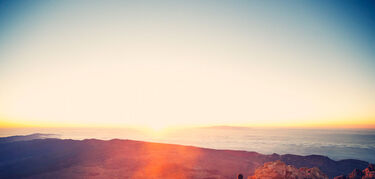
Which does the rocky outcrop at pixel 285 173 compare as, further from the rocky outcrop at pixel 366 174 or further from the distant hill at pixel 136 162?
the distant hill at pixel 136 162

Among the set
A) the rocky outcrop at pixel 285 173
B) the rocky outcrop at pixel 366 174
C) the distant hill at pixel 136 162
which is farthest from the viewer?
the distant hill at pixel 136 162

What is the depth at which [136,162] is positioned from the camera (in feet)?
105

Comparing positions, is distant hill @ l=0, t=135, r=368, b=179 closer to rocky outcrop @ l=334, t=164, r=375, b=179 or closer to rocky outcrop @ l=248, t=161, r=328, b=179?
rocky outcrop @ l=248, t=161, r=328, b=179

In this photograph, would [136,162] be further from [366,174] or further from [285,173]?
[366,174]

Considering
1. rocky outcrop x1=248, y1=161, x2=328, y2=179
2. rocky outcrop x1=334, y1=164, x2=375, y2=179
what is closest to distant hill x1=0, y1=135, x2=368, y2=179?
rocky outcrop x1=248, y1=161, x2=328, y2=179

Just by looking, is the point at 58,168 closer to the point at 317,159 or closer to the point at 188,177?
the point at 188,177

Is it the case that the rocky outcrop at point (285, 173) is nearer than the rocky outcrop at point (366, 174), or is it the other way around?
the rocky outcrop at point (366, 174)

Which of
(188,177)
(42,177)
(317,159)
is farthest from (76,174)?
(317,159)

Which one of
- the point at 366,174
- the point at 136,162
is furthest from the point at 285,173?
the point at 136,162

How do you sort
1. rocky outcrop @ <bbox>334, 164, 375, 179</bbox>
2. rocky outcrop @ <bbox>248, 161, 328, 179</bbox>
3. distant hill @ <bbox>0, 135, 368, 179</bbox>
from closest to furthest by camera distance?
rocky outcrop @ <bbox>334, 164, 375, 179</bbox>, rocky outcrop @ <bbox>248, 161, 328, 179</bbox>, distant hill @ <bbox>0, 135, 368, 179</bbox>

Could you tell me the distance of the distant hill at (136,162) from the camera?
27.3 meters

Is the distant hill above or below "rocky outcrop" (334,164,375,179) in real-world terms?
→ below

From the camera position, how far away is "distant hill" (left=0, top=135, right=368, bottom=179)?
2729cm

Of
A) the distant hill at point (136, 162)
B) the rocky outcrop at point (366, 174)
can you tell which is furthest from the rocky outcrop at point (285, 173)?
the distant hill at point (136, 162)
